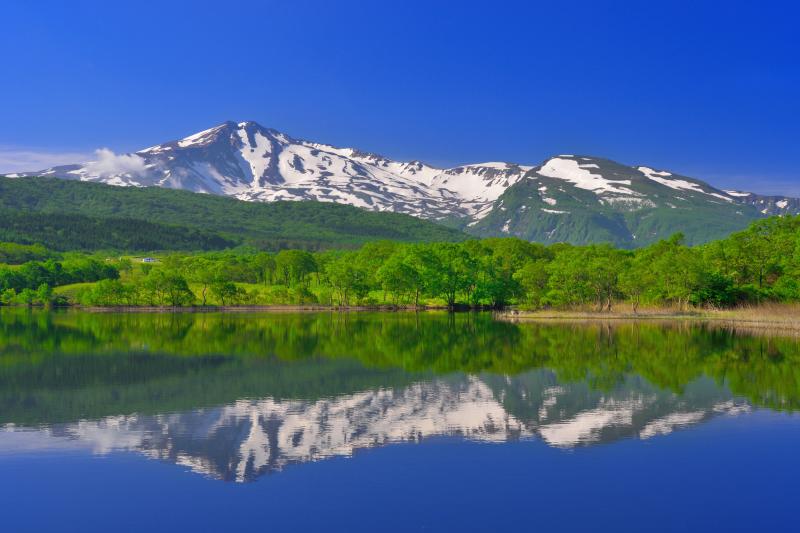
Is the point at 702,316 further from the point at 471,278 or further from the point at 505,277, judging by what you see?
the point at 471,278

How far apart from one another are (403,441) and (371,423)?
314 centimetres

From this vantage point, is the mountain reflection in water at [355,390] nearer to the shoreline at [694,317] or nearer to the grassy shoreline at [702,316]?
the shoreline at [694,317]

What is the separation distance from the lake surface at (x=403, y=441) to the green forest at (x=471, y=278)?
40353mm

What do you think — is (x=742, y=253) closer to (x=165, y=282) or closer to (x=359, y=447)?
(x=359, y=447)

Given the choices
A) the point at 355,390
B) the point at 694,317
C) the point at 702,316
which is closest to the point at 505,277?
the point at 702,316

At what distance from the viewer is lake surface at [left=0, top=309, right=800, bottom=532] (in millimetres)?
18250

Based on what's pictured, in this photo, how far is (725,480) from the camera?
68.2ft

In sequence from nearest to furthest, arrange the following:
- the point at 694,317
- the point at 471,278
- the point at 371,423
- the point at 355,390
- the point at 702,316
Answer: the point at 371,423 → the point at 355,390 → the point at 694,317 → the point at 702,316 → the point at 471,278

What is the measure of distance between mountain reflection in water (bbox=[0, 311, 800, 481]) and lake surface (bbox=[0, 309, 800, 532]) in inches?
6.8

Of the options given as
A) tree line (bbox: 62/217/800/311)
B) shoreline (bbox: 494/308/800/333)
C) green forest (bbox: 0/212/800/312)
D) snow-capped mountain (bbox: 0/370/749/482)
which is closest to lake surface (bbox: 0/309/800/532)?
snow-capped mountain (bbox: 0/370/749/482)

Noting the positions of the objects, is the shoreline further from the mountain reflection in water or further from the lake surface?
the lake surface

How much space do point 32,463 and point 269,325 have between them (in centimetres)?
6162

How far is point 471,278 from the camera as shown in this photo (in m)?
126

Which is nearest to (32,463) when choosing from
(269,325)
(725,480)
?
(725,480)
